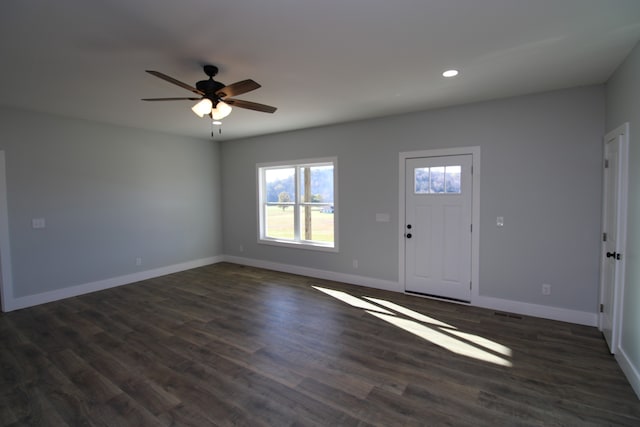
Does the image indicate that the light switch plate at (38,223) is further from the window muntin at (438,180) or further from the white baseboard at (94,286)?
the window muntin at (438,180)

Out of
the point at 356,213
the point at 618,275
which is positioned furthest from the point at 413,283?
the point at 618,275

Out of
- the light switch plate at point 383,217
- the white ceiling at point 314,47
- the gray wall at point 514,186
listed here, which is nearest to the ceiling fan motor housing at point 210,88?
the white ceiling at point 314,47

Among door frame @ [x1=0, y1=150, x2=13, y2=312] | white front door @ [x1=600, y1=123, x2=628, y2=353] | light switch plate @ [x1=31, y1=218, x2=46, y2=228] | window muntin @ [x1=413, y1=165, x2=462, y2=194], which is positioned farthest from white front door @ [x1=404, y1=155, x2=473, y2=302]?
door frame @ [x1=0, y1=150, x2=13, y2=312]

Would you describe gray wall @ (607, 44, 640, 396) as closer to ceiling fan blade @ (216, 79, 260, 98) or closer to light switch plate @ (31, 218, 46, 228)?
ceiling fan blade @ (216, 79, 260, 98)

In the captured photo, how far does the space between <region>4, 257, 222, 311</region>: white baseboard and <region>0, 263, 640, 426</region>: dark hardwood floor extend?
0.18m

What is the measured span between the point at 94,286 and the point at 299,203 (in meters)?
3.61

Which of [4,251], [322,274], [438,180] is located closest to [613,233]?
[438,180]

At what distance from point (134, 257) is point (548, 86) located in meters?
6.52

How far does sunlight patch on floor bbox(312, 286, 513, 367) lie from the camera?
2912 millimetres

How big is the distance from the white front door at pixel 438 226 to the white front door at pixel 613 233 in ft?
4.37

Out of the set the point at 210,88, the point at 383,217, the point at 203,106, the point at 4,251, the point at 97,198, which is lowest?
the point at 4,251

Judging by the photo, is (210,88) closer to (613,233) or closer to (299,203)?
(299,203)

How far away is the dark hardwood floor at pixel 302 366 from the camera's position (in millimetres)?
2160

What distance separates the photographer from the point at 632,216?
→ 252cm
